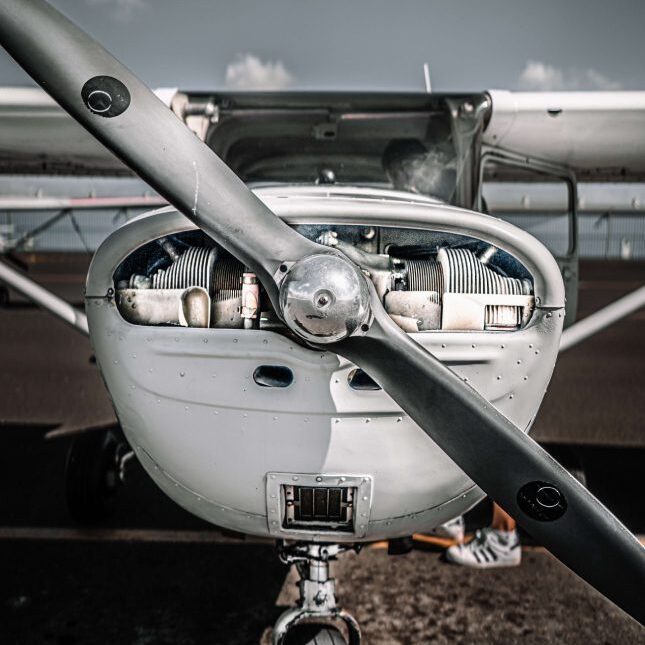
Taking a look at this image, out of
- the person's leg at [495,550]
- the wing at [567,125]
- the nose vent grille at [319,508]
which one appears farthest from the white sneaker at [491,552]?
the wing at [567,125]

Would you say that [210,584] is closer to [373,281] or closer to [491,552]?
[491,552]

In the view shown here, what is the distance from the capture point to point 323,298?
1345 mm

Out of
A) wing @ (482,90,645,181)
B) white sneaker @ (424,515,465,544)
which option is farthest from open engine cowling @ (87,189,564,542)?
wing @ (482,90,645,181)

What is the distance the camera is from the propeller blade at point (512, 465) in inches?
58.6

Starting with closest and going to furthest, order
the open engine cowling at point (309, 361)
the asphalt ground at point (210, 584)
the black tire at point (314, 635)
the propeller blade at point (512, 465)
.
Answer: the propeller blade at point (512, 465), the open engine cowling at point (309, 361), the black tire at point (314, 635), the asphalt ground at point (210, 584)

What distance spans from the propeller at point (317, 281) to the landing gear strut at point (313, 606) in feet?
2.02

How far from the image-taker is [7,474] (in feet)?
12.1

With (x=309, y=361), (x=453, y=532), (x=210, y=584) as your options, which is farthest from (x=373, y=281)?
(x=453, y=532)

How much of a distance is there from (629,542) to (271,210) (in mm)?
1177

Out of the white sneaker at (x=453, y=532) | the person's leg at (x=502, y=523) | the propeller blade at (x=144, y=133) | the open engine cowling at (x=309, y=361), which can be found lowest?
the white sneaker at (x=453, y=532)

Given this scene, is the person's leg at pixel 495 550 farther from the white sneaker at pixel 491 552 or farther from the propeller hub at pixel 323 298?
the propeller hub at pixel 323 298

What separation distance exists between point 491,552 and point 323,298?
1.88 metres

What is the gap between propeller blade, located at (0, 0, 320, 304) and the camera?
140cm

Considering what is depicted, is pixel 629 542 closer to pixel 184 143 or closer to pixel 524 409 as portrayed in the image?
pixel 524 409
